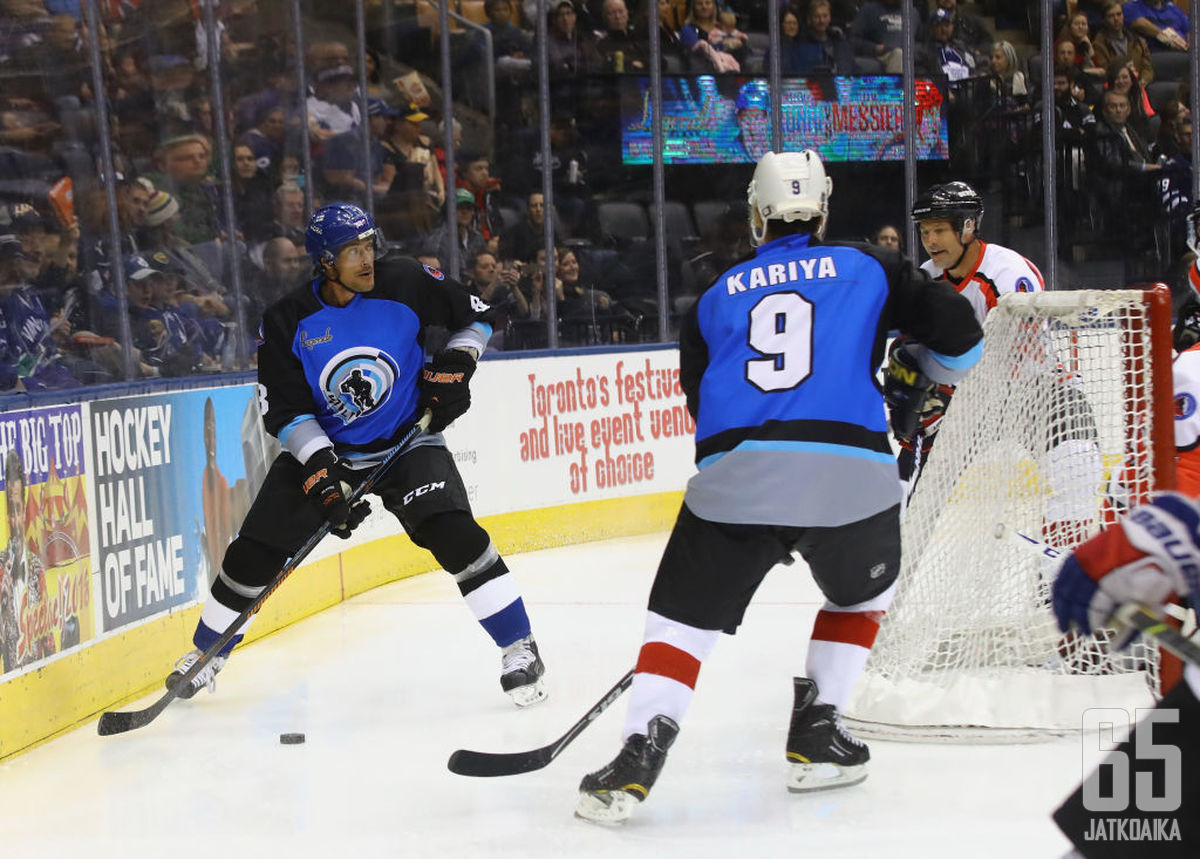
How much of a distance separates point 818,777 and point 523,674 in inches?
36.3

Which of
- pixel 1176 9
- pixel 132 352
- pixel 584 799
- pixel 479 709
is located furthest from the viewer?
pixel 1176 9

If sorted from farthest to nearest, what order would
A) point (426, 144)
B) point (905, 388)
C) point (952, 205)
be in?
point (426, 144) < point (952, 205) < point (905, 388)

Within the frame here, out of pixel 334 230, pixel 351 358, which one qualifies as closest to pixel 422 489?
pixel 351 358

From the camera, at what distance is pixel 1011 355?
2971mm

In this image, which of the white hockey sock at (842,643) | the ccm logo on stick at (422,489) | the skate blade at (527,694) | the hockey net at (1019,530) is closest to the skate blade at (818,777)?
the white hockey sock at (842,643)

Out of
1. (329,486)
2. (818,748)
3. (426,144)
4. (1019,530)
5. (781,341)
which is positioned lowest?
(818,748)

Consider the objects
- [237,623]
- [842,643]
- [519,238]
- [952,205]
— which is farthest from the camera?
[519,238]

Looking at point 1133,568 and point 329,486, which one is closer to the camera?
point 1133,568

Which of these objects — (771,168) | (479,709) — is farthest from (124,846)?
(771,168)

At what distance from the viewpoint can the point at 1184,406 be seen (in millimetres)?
2695

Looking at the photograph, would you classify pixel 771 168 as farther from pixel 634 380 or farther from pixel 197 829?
pixel 634 380

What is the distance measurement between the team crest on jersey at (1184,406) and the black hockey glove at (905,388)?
1.61 ft

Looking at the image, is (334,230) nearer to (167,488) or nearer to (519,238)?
(167,488)

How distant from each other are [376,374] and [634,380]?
9.03ft
